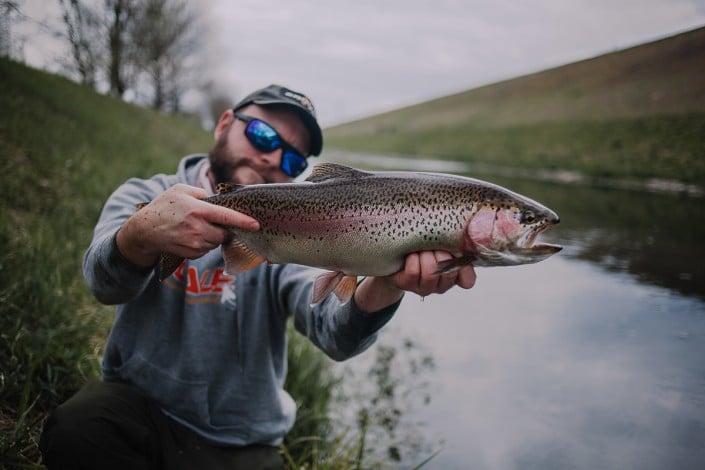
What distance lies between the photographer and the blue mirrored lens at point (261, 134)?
10.8 feet

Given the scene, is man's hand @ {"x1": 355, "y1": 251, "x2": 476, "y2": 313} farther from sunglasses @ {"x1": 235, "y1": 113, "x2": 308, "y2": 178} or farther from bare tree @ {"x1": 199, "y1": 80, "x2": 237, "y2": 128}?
bare tree @ {"x1": 199, "y1": 80, "x2": 237, "y2": 128}

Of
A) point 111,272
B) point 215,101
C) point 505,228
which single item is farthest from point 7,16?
point 215,101

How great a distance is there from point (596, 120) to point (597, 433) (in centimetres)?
3636

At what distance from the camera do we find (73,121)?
10.1 meters

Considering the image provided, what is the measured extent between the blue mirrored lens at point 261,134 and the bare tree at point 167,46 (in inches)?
795

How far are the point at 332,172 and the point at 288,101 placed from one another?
4.15 ft

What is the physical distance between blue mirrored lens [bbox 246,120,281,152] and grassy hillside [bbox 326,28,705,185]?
23.0 metres

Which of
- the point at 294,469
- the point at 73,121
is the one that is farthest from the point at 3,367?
the point at 73,121

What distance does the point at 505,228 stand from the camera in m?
2.07

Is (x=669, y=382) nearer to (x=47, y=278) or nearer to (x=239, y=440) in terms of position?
(x=239, y=440)

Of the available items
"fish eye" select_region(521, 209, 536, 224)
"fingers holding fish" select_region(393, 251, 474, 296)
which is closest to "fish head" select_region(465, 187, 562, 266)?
"fish eye" select_region(521, 209, 536, 224)

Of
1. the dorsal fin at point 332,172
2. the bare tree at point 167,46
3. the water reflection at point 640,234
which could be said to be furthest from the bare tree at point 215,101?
the dorsal fin at point 332,172

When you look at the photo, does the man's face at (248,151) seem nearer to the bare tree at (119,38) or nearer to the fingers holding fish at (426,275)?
the fingers holding fish at (426,275)

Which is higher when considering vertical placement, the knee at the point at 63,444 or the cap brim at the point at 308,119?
the cap brim at the point at 308,119
